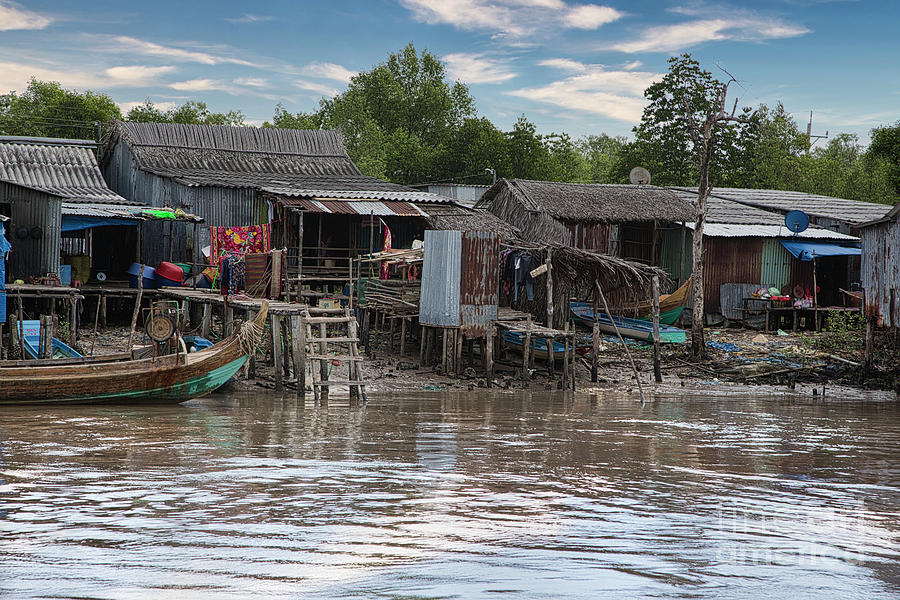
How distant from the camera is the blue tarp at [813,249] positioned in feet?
84.4

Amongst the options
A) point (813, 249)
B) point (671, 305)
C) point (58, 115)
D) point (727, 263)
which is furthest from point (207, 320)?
point (58, 115)

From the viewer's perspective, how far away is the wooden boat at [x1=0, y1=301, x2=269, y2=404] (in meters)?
13.2

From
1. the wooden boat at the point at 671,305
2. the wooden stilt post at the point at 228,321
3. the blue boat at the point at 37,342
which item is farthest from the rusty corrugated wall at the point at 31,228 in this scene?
the wooden boat at the point at 671,305

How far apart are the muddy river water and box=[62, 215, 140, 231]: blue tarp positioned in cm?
943

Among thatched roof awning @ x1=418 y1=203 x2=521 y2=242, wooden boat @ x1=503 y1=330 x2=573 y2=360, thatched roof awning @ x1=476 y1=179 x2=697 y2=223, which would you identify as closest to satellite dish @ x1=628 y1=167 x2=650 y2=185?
thatched roof awning @ x1=476 y1=179 x2=697 y2=223

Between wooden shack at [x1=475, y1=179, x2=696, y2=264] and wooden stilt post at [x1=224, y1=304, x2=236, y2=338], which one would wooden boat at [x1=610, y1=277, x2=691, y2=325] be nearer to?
wooden shack at [x1=475, y1=179, x2=696, y2=264]

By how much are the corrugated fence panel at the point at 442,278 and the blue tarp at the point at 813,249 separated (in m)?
12.9

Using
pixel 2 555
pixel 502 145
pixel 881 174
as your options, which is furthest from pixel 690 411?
pixel 502 145

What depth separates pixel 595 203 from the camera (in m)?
25.6

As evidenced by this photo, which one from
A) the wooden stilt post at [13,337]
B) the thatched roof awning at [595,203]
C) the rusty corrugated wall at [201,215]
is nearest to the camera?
the wooden stilt post at [13,337]

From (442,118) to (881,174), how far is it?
2730 cm

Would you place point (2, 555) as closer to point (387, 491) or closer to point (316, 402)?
point (387, 491)

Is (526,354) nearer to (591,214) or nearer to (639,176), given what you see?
(591,214)

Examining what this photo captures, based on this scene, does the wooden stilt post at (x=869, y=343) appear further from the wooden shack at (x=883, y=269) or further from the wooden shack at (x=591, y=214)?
the wooden shack at (x=591, y=214)
